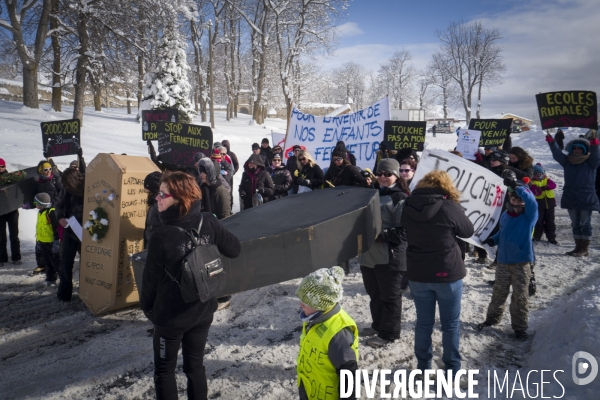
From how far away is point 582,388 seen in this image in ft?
9.52

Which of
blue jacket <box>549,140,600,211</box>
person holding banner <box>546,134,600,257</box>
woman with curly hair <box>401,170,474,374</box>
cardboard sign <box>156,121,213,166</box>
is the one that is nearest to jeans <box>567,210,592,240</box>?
person holding banner <box>546,134,600,257</box>

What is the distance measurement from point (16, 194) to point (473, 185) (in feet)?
24.4

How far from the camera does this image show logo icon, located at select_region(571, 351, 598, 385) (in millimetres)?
2936

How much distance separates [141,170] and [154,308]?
2650 mm

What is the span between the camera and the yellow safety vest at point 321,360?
2342 mm

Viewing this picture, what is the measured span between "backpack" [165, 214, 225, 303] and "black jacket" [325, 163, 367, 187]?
3.39 meters

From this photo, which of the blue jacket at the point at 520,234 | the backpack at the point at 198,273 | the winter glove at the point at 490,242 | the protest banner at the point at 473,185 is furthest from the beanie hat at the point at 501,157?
the backpack at the point at 198,273

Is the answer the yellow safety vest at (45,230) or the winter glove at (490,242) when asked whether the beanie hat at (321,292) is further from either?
the yellow safety vest at (45,230)

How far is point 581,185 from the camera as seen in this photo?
272 inches

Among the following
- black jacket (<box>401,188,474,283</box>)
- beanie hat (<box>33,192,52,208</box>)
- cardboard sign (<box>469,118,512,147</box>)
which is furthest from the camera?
cardboard sign (<box>469,118,512,147</box>)

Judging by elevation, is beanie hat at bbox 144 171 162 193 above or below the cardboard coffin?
above

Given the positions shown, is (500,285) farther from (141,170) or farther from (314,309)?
(141,170)

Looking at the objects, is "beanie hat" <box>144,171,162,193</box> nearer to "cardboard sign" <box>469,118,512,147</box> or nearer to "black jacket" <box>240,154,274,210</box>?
"black jacket" <box>240,154,274,210</box>

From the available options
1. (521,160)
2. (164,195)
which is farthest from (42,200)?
(521,160)
